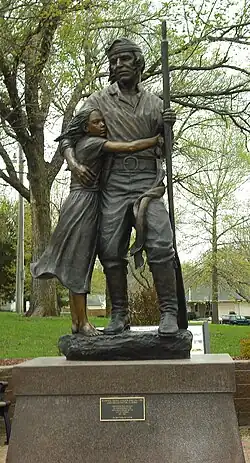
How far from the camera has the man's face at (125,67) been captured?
21.1 feet

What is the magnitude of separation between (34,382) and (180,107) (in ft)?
55.3

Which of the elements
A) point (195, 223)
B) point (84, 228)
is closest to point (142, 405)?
point (84, 228)

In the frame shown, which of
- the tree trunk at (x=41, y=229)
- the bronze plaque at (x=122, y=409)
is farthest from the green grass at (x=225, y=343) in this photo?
the bronze plaque at (x=122, y=409)

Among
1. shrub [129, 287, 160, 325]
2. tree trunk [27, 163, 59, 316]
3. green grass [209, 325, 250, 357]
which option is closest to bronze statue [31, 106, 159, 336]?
green grass [209, 325, 250, 357]

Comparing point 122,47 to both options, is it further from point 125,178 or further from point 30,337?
point 30,337

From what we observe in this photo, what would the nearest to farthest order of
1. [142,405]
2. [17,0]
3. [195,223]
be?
[142,405], [17,0], [195,223]

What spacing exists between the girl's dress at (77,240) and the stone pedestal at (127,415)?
97 cm

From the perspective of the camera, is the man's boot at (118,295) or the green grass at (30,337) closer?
the man's boot at (118,295)

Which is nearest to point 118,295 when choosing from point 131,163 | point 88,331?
point 88,331

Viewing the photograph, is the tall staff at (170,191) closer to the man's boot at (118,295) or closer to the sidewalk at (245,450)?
the man's boot at (118,295)

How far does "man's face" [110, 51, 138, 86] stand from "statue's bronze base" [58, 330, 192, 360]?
227cm

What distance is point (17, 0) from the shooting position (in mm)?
15445

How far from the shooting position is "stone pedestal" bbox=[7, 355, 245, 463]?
5.14 meters

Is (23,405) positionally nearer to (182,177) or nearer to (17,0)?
(17,0)
